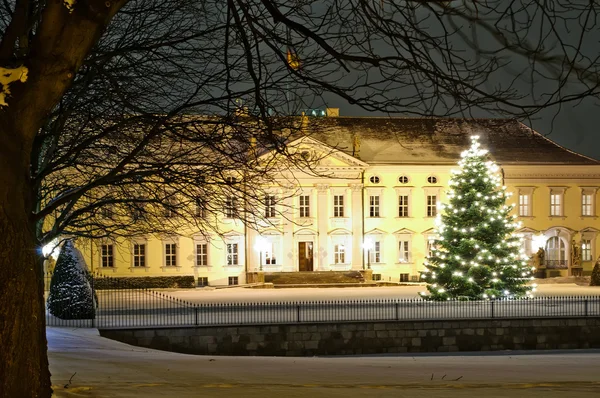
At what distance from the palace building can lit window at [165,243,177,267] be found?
0.06 meters

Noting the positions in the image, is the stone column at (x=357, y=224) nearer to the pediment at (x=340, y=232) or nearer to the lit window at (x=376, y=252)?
the pediment at (x=340, y=232)

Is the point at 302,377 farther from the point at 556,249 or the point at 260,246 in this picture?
the point at 556,249

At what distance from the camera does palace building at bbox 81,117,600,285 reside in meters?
53.6

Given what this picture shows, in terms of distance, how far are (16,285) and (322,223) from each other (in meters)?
47.7

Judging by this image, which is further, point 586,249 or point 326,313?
point 586,249

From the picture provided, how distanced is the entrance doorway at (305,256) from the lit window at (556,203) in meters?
15.5

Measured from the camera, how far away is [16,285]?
7.49 metres

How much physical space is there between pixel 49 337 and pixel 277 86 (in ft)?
42.4

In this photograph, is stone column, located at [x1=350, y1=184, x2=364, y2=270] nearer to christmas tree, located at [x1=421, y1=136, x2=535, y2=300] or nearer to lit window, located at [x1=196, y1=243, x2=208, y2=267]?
lit window, located at [x1=196, y1=243, x2=208, y2=267]

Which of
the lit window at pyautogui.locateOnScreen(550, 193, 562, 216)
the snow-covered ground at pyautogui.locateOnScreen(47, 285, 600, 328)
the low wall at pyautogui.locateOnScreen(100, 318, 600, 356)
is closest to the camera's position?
the low wall at pyautogui.locateOnScreen(100, 318, 600, 356)

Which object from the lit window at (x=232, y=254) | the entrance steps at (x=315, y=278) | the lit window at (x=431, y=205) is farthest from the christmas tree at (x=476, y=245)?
the lit window at (x=232, y=254)

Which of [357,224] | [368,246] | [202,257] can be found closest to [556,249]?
[368,246]

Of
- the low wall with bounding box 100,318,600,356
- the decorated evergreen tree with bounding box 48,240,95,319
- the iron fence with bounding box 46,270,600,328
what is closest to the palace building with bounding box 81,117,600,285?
the iron fence with bounding box 46,270,600,328

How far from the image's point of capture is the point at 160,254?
174ft
